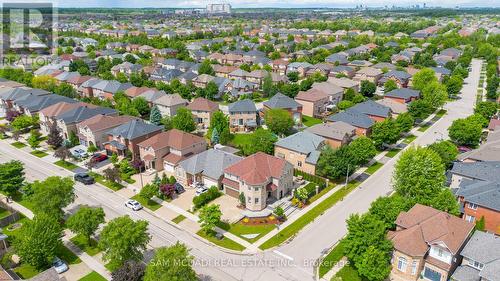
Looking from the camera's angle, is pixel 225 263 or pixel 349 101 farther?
pixel 349 101

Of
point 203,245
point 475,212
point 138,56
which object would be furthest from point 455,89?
point 138,56

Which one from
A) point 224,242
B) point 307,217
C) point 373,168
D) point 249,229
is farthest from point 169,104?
point 307,217

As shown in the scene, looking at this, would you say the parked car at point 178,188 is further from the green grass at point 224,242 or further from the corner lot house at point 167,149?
the green grass at point 224,242

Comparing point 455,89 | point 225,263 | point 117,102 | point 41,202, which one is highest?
point 455,89

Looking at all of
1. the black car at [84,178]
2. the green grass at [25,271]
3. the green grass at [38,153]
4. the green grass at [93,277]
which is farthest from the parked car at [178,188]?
the green grass at [38,153]

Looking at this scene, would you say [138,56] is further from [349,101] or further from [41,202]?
[41,202]

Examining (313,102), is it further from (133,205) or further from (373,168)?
(133,205)
